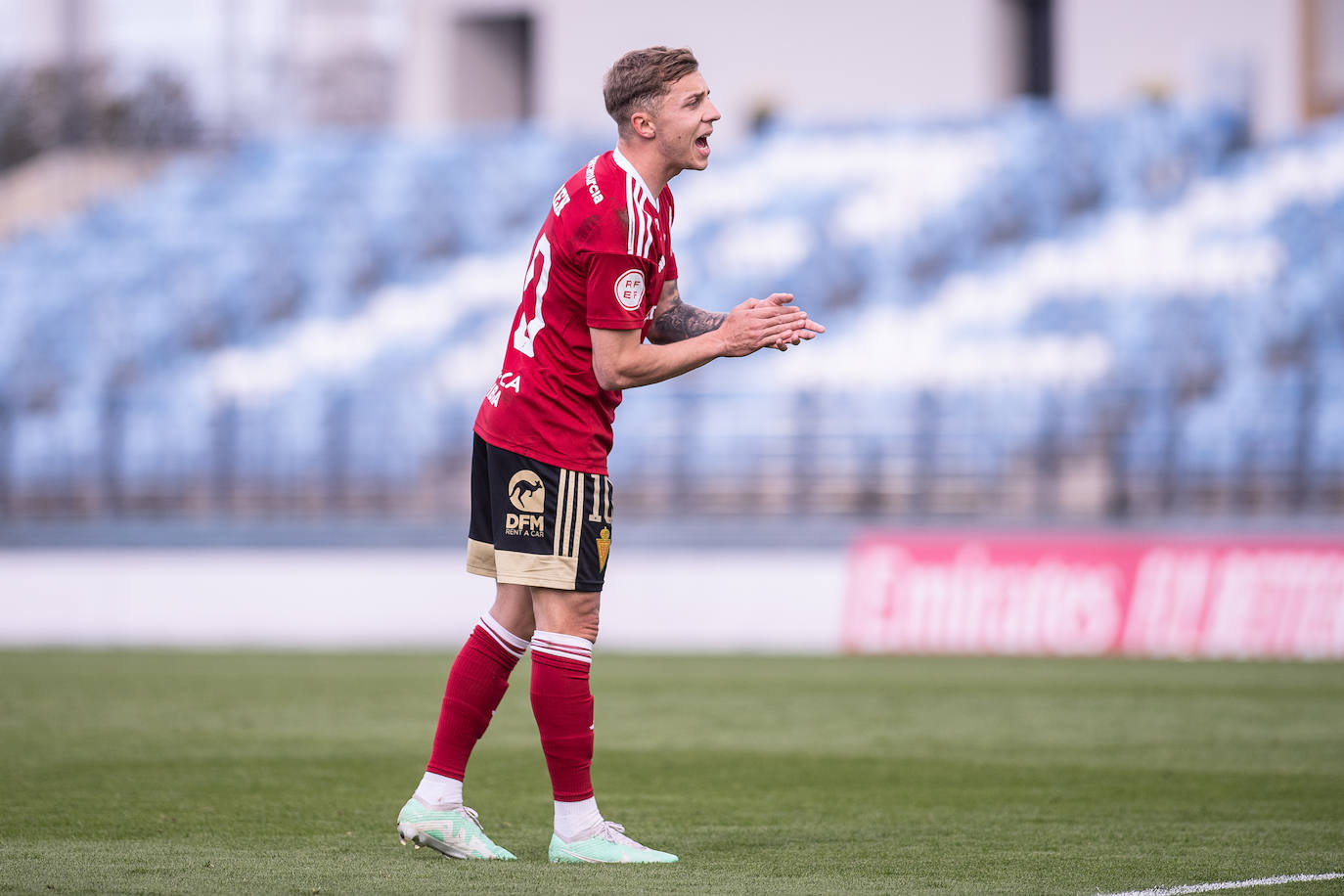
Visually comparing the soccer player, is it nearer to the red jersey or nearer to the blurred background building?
the red jersey

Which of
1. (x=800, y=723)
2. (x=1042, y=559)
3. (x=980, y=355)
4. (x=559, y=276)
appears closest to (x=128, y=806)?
(x=559, y=276)

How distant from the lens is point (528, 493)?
396 centimetres

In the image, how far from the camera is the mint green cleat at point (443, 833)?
4031mm

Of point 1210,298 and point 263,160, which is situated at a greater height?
point 263,160

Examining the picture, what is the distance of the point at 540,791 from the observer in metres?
5.29

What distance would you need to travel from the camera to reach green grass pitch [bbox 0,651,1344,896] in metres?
3.85

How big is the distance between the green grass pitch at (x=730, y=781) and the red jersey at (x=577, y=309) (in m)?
1.02

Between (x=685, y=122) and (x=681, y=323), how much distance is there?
0.55 meters

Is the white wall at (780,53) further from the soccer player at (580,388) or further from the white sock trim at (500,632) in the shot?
the white sock trim at (500,632)

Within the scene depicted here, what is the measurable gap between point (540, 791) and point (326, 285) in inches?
611

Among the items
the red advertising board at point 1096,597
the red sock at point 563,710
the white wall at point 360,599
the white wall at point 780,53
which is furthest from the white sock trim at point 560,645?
the white wall at point 780,53

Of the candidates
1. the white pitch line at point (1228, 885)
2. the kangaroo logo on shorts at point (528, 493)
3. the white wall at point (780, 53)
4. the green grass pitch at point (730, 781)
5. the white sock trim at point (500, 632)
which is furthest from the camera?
the white wall at point (780, 53)

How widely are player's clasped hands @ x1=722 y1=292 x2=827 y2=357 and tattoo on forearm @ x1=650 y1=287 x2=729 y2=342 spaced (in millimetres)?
280

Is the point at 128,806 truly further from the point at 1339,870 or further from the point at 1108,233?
the point at 1108,233
